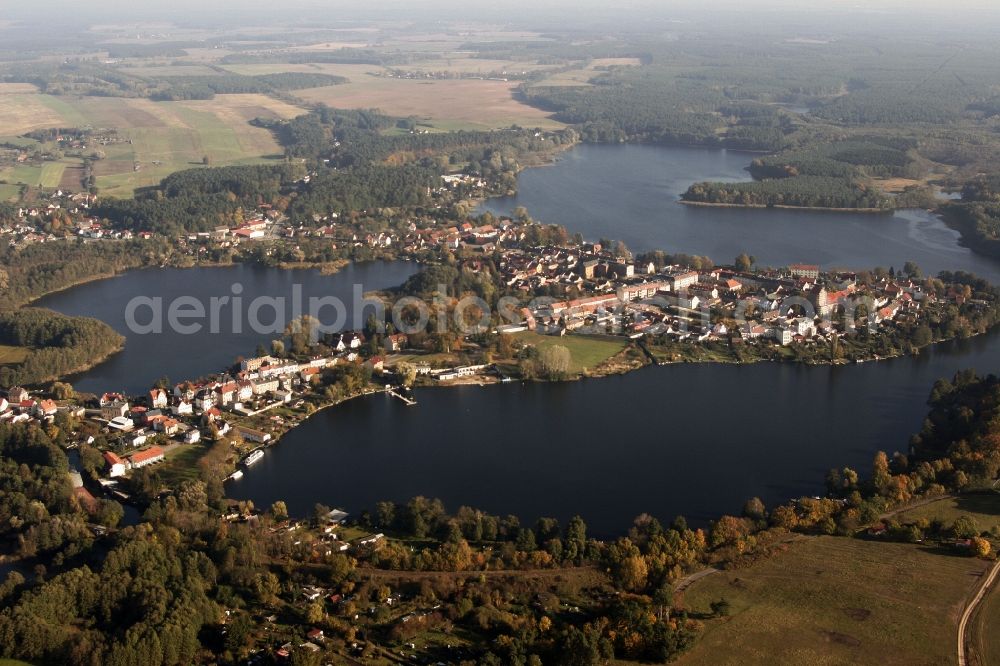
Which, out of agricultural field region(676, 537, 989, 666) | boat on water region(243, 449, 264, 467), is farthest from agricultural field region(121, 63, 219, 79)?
agricultural field region(676, 537, 989, 666)

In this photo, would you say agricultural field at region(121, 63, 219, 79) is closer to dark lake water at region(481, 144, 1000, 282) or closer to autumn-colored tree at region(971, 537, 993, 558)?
dark lake water at region(481, 144, 1000, 282)

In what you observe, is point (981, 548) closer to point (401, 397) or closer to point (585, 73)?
point (401, 397)

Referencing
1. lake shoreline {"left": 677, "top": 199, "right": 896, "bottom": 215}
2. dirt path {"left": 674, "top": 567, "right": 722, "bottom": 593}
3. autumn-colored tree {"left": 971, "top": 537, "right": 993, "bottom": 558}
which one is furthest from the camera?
lake shoreline {"left": 677, "top": 199, "right": 896, "bottom": 215}

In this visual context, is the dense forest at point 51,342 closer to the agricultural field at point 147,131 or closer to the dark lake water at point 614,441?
the dark lake water at point 614,441

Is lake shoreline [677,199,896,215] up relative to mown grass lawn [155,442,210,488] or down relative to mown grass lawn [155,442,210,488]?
up

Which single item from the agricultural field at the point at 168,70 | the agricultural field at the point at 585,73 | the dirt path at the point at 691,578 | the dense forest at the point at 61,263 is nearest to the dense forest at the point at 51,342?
the dense forest at the point at 61,263

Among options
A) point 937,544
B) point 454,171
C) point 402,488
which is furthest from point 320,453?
point 454,171
